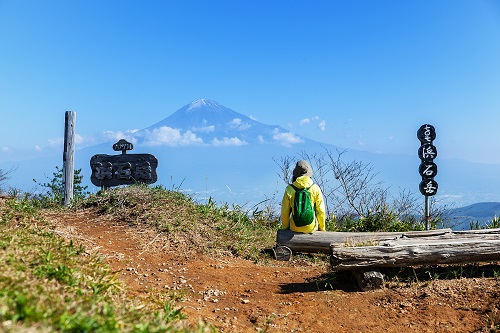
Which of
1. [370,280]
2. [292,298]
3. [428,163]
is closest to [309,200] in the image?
[370,280]

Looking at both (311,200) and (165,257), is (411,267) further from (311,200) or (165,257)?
(165,257)

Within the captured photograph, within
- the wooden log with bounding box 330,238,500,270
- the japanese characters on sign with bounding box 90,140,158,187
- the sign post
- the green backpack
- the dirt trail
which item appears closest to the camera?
the dirt trail

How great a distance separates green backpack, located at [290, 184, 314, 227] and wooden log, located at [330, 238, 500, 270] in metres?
1.72

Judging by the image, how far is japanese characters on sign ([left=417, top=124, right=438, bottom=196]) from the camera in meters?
10.4

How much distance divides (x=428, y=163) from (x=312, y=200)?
13.3 feet

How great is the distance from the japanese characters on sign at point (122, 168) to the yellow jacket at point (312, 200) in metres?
4.38

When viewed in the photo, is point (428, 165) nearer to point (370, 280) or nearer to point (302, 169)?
point (302, 169)

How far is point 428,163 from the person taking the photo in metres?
10.4

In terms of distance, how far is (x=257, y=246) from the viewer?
8.66 m

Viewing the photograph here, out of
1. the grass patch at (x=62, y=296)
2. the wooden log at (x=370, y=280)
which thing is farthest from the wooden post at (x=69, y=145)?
the wooden log at (x=370, y=280)

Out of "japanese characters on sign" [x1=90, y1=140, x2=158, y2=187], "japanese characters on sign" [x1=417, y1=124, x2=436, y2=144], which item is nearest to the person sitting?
"japanese characters on sign" [x1=417, y1=124, x2=436, y2=144]

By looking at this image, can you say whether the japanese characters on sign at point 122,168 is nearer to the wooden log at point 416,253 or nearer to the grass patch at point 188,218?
the grass patch at point 188,218

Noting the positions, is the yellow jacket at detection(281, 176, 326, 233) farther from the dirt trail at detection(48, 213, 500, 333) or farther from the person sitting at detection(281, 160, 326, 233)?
the dirt trail at detection(48, 213, 500, 333)

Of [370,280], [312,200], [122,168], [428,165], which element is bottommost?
[370,280]
